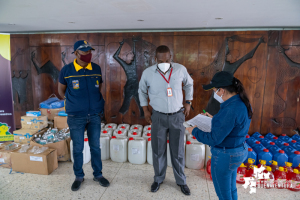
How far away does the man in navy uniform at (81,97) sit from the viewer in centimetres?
183

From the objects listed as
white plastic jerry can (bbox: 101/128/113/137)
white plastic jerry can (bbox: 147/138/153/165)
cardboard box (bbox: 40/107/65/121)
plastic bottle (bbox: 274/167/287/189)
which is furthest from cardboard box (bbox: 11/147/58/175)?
plastic bottle (bbox: 274/167/287/189)

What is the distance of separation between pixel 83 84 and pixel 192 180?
1.59 meters

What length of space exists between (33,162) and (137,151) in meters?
1.24

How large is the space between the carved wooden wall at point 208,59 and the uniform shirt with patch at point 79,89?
1498 mm

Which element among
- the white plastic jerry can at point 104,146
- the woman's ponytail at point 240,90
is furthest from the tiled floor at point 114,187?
the woman's ponytail at point 240,90

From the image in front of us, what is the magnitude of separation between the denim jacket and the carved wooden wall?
6.76 feet

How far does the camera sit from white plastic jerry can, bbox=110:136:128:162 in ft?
8.19

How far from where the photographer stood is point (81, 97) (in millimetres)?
1849

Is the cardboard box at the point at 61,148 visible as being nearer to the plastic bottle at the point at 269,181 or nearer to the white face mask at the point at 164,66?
the white face mask at the point at 164,66

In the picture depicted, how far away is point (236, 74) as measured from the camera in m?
3.09

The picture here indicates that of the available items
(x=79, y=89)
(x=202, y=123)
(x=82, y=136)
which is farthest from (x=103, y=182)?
(x=202, y=123)

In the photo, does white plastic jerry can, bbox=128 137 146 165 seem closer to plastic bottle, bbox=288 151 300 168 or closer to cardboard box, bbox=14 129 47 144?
cardboard box, bbox=14 129 47 144

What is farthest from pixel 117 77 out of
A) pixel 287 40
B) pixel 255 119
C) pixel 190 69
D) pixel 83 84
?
pixel 287 40

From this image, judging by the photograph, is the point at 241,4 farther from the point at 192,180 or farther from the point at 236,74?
the point at 192,180
